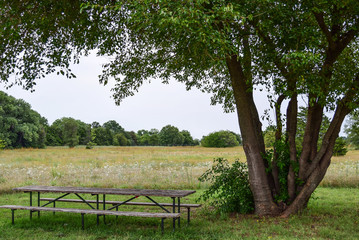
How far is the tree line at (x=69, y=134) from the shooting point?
5901cm

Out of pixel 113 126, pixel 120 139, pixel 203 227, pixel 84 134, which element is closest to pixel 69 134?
pixel 84 134

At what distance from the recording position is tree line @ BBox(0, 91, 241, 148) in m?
59.0

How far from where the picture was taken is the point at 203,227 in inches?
321

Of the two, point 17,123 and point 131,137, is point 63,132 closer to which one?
point 17,123

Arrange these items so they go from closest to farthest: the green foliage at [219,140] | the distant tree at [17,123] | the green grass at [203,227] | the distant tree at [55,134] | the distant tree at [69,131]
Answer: the green grass at [203,227] < the distant tree at [17,123] < the distant tree at [69,131] < the distant tree at [55,134] < the green foliage at [219,140]

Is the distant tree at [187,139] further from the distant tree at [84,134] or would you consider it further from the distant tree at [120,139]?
the distant tree at [84,134]

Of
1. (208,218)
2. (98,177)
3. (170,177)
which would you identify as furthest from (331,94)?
(98,177)

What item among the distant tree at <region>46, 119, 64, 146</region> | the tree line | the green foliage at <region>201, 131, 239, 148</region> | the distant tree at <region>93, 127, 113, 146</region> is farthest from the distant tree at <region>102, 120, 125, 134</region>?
the green foliage at <region>201, 131, 239, 148</region>

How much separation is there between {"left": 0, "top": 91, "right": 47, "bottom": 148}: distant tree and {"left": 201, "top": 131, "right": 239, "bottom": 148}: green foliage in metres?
43.2

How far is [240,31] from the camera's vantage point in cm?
865

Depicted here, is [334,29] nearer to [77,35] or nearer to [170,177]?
[77,35]

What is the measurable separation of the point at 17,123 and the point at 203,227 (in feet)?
191

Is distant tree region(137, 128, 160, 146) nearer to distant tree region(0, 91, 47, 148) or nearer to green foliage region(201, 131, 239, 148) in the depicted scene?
green foliage region(201, 131, 239, 148)

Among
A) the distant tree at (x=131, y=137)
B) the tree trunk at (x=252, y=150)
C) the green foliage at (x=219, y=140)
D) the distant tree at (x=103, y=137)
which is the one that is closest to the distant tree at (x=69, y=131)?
the distant tree at (x=103, y=137)
